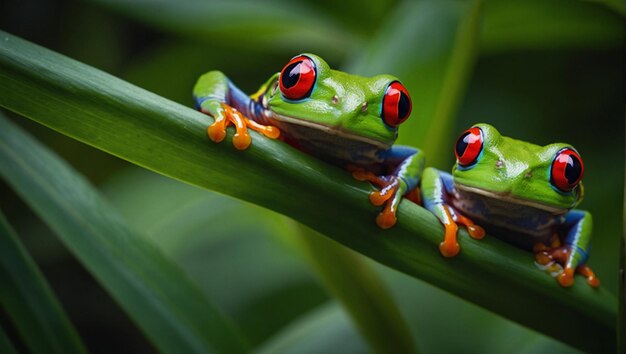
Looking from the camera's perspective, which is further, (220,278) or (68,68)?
(220,278)

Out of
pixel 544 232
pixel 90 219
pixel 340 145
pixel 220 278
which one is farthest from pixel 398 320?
pixel 220 278

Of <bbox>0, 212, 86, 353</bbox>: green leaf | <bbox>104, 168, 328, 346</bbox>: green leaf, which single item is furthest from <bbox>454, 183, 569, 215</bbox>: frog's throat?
<bbox>104, 168, 328, 346</bbox>: green leaf

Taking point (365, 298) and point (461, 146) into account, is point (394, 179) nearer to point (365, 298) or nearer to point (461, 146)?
point (461, 146)

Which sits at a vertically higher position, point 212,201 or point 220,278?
point 212,201

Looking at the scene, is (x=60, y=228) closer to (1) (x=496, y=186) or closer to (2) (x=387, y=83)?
(2) (x=387, y=83)

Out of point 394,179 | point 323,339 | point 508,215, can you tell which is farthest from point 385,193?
point 323,339

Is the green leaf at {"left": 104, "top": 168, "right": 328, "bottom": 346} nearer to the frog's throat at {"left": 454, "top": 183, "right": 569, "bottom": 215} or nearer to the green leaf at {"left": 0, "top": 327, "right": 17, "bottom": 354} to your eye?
the frog's throat at {"left": 454, "top": 183, "right": 569, "bottom": 215}
